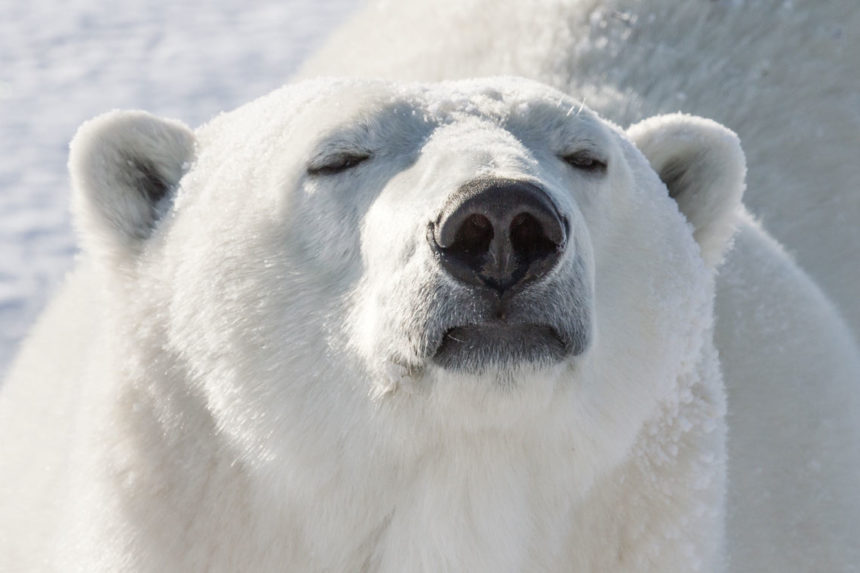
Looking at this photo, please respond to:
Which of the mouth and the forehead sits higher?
the forehead

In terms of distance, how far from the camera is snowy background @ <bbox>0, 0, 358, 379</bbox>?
18.9ft

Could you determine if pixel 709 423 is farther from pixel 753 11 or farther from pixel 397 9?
pixel 397 9

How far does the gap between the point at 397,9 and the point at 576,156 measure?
213 cm

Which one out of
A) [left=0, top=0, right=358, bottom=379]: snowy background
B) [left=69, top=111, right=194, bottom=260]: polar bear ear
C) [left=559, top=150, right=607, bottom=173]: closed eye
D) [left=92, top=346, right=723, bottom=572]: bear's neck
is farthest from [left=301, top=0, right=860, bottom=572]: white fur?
[left=0, top=0, right=358, bottom=379]: snowy background

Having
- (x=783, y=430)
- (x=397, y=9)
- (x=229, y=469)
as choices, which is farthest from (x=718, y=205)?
(x=397, y=9)

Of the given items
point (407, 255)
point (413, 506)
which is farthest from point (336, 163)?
point (413, 506)

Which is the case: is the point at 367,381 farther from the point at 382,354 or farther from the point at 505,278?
the point at 505,278

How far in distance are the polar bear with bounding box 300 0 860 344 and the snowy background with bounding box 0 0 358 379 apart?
2.29 metres

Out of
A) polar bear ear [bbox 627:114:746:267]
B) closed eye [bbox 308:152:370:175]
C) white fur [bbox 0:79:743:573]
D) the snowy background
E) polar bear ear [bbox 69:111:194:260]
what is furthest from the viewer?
the snowy background

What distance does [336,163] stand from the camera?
90.0 inches

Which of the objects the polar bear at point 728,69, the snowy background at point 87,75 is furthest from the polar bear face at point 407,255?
the snowy background at point 87,75

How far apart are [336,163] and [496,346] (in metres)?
0.55

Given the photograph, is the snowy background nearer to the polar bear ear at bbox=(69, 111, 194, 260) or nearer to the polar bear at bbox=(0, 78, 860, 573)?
the polar bear ear at bbox=(69, 111, 194, 260)

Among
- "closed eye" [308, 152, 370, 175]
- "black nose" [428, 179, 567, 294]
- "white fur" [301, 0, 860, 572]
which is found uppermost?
"closed eye" [308, 152, 370, 175]
